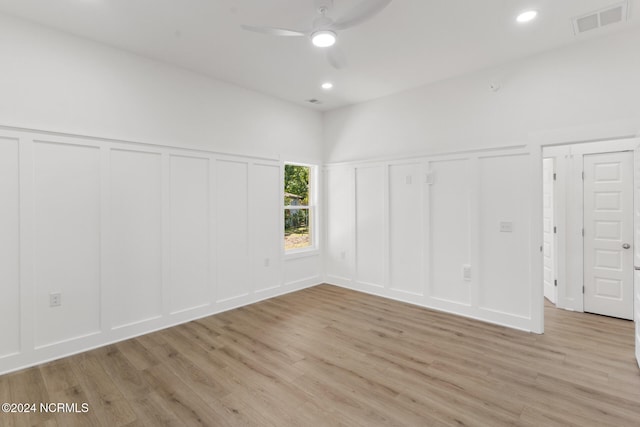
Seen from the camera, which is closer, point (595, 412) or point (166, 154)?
point (595, 412)

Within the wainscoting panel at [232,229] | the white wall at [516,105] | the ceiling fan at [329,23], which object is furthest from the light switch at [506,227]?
the wainscoting panel at [232,229]

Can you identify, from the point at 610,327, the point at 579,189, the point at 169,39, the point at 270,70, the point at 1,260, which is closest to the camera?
the point at 1,260

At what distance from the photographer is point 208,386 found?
251 cm

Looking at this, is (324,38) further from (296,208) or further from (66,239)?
(296,208)

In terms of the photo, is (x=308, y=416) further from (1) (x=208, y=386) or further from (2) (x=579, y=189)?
(2) (x=579, y=189)

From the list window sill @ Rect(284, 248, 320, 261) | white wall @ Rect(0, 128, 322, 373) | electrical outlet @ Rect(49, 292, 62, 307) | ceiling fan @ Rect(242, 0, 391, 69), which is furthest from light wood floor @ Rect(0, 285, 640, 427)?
ceiling fan @ Rect(242, 0, 391, 69)

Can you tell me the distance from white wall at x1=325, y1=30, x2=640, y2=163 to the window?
3.54 feet

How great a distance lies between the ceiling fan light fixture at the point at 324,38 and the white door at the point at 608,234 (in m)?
3.88

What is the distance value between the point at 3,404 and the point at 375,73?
479cm

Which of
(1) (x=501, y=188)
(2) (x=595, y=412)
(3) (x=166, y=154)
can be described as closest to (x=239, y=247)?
(3) (x=166, y=154)

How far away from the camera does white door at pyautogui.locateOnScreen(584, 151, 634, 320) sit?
3885 millimetres

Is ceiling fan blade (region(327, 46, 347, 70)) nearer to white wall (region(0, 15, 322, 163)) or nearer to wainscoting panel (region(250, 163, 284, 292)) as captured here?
white wall (region(0, 15, 322, 163))

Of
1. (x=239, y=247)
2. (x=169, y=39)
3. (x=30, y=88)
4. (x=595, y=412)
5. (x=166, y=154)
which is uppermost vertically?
(x=169, y=39)

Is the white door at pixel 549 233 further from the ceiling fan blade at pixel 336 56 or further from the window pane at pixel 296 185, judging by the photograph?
the window pane at pixel 296 185
